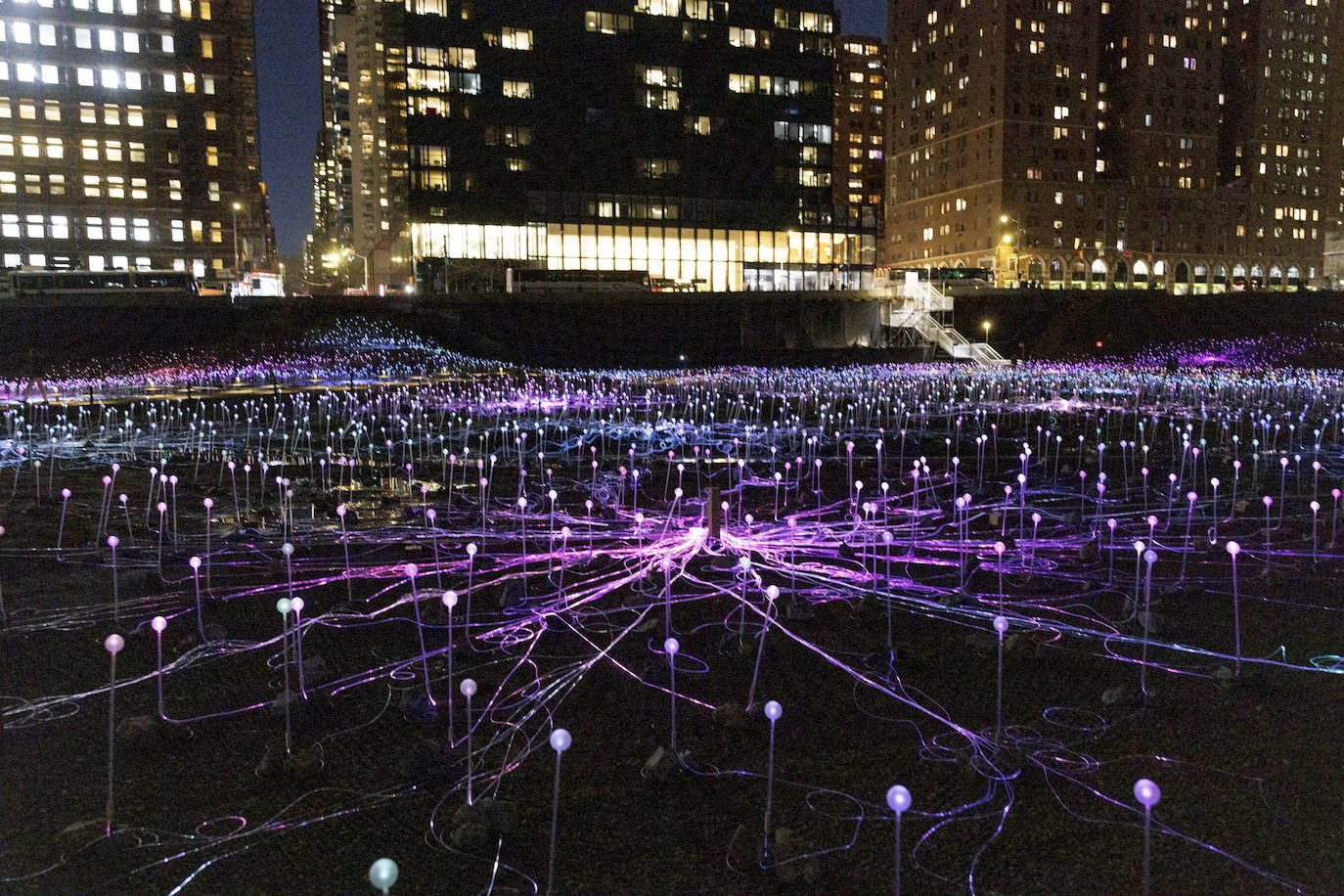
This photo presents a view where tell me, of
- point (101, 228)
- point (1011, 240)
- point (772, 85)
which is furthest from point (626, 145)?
point (1011, 240)

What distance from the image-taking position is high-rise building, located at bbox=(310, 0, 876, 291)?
68.8m

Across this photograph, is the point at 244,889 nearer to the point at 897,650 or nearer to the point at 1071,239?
the point at 897,650

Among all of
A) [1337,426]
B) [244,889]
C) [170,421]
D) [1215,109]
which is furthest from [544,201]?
[1215,109]

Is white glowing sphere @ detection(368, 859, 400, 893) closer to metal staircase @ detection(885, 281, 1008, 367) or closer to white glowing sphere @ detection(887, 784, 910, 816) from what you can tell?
white glowing sphere @ detection(887, 784, 910, 816)

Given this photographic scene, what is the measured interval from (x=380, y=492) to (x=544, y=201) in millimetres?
58149

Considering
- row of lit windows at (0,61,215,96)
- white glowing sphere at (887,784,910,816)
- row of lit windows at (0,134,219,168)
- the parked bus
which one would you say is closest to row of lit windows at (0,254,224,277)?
row of lit windows at (0,134,219,168)

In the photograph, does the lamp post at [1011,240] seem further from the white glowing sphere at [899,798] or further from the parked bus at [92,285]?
the white glowing sphere at [899,798]

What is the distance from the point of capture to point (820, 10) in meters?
77.0

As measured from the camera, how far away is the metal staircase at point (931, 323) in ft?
158

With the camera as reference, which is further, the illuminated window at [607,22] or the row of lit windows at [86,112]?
the row of lit windows at [86,112]

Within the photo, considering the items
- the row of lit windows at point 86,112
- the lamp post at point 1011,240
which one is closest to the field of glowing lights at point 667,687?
the row of lit windows at point 86,112

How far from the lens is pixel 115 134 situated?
3327 inches

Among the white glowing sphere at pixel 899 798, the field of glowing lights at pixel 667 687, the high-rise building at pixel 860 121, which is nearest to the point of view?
the white glowing sphere at pixel 899 798

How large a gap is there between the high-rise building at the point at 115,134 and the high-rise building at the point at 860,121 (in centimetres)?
11452
